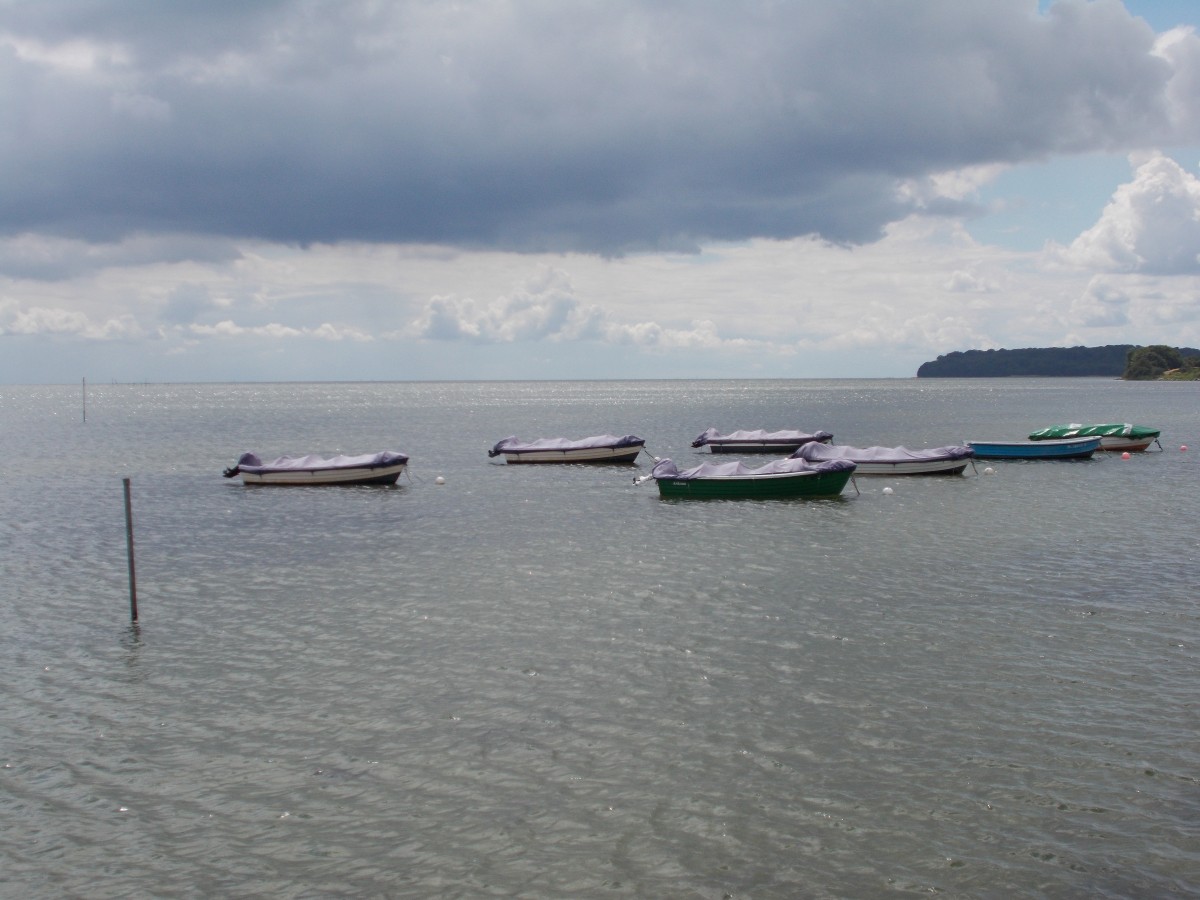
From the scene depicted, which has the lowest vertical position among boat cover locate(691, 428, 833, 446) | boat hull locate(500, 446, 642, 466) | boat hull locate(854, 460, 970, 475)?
boat hull locate(854, 460, 970, 475)

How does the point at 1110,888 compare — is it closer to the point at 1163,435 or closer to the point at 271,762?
the point at 271,762

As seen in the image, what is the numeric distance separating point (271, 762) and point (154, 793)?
1.70 meters

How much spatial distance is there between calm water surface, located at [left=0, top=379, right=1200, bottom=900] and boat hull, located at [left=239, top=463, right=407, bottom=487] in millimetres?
16178

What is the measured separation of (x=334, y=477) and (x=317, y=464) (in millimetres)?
1556

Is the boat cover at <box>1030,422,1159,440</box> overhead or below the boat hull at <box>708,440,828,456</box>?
overhead

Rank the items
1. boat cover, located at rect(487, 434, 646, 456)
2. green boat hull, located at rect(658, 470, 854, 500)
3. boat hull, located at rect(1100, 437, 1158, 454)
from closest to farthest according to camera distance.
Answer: green boat hull, located at rect(658, 470, 854, 500), boat cover, located at rect(487, 434, 646, 456), boat hull, located at rect(1100, 437, 1158, 454)

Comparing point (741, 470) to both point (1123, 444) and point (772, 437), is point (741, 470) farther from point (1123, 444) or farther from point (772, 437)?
point (1123, 444)

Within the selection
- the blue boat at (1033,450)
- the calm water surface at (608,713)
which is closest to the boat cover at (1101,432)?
the blue boat at (1033,450)

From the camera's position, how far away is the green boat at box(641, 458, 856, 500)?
152ft

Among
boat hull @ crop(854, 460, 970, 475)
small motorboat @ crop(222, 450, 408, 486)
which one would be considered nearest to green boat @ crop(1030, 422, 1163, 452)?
boat hull @ crop(854, 460, 970, 475)

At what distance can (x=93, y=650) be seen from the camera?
2208 centimetres

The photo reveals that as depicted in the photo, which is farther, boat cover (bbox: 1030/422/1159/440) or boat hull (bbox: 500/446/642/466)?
boat cover (bbox: 1030/422/1159/440)

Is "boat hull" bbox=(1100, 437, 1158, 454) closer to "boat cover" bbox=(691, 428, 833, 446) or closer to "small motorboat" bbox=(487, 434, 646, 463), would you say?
"boat cover" bbox=(691, 428, 833, 446)

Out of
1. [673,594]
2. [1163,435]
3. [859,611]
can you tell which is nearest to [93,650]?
[673,594]
